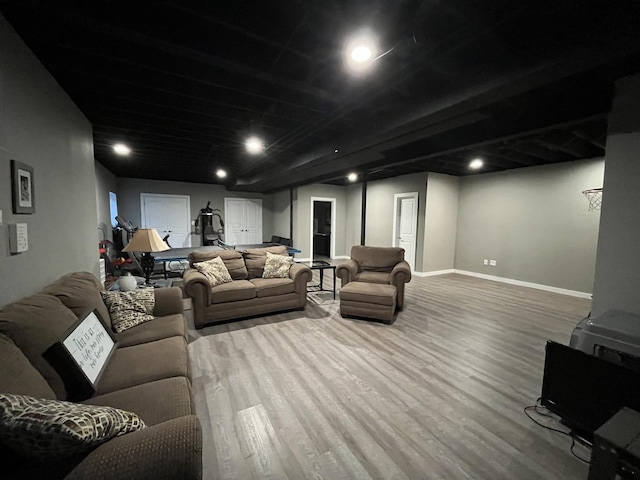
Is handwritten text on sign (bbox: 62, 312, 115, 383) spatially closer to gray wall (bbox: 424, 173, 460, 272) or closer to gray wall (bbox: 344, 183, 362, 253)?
gray wall (bbox: 424, 173, 460, 272)

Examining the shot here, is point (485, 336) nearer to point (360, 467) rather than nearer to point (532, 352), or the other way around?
point (532, 352)

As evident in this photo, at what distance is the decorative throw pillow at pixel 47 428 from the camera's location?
75 centimetres

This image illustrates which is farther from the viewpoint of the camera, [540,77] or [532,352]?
[532,352]

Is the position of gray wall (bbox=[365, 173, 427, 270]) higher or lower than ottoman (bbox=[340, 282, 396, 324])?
higher

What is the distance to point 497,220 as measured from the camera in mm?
5891

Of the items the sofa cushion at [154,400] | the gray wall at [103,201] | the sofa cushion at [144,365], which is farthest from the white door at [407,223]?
the gray wall at [103,201]

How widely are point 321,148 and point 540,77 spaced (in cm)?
278

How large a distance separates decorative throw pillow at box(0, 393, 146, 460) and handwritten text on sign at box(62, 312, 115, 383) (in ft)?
1.94

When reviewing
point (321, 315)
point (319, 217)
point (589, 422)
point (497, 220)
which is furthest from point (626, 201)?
point (319, 217)

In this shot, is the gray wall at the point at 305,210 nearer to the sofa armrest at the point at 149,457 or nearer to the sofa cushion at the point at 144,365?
the sofa cushion at the point at 144,365

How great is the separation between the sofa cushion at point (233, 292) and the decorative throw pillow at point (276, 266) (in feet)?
1.26

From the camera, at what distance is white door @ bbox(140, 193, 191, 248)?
7.52m

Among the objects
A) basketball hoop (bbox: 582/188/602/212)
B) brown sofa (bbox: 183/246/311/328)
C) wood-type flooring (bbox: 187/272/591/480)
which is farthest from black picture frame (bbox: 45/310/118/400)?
basketball hoop (bbox: 582/188/602/212)

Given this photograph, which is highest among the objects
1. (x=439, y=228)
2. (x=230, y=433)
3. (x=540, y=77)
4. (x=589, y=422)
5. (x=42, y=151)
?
(x=540, y=77)
